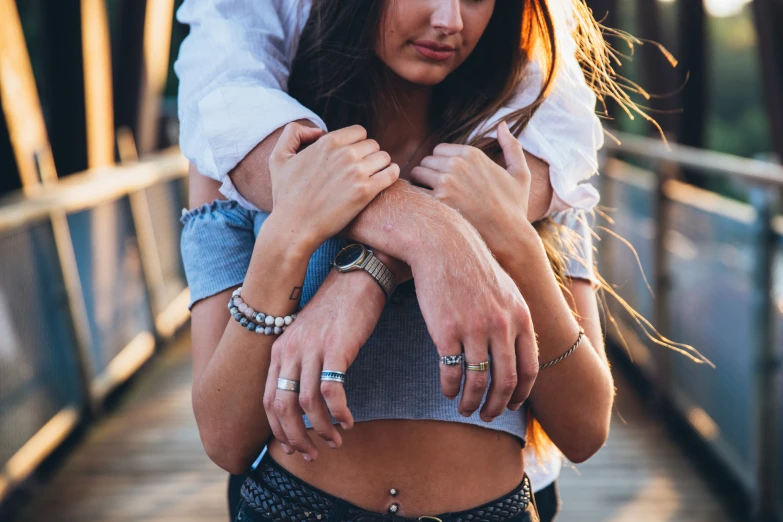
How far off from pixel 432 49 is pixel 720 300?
2.41m

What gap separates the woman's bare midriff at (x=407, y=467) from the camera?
111 centimetres

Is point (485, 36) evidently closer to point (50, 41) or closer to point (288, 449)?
point (288, 449)

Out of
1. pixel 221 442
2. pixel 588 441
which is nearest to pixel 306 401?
pixel 221 442

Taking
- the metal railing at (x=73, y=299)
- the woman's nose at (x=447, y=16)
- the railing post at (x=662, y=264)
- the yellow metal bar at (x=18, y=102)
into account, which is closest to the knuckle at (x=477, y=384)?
the woman's nose at (x=447, y=16)

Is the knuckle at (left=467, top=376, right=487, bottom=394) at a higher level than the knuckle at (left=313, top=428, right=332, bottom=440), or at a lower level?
higher

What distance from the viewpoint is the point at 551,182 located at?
1111 millimetres

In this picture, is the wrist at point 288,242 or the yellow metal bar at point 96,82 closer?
the wrist at point 288,242

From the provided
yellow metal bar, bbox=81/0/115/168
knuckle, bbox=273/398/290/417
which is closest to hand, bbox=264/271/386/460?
knuckle, bbox=273/398/290/417

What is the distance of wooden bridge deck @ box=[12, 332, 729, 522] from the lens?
10.3 feet

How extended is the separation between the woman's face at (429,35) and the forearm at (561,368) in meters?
0.26

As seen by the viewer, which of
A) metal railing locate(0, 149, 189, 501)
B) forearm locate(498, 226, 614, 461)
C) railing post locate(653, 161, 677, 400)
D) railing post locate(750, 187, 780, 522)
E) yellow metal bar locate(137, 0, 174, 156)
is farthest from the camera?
yellow metal bar locate(137, 0, 174, 156)

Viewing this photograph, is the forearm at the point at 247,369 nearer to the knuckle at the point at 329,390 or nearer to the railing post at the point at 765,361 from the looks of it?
the knuckle at the point at 329,390

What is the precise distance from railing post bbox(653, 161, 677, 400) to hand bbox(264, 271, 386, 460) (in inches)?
122

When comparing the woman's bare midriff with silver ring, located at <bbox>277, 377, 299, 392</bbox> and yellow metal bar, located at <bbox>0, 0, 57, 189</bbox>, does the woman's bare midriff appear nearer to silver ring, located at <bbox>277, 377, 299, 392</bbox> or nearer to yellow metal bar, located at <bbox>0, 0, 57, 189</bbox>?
silver ring, located at <bbox>277, 377, 299, 392</bbox>
